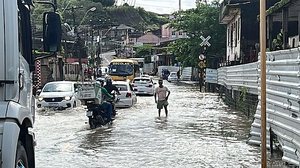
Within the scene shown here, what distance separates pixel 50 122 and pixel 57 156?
26.4ft

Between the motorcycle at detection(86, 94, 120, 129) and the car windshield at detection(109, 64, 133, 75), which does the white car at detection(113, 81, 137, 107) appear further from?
the car windshield at detection(109, 64, 133, 75)

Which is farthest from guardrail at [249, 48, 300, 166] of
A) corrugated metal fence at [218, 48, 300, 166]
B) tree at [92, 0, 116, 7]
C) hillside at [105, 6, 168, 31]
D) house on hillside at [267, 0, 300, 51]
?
hillside at [105, 6, 168, 31]

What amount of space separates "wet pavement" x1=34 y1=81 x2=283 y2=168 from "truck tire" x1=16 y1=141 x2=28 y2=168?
A: 497cm

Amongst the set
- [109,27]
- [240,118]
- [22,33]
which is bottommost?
[240,118]

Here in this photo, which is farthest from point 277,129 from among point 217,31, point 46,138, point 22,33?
point 217,31

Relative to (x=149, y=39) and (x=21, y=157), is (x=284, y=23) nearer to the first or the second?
(x=21, y=157)

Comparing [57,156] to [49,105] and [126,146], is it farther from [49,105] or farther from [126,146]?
[49,105]

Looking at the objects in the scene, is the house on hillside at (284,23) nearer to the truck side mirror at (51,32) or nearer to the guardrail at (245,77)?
the guardrail at (245,77)

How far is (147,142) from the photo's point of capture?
14.3 m

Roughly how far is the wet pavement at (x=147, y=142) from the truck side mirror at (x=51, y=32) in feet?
14.1

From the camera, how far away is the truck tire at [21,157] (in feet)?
18.3

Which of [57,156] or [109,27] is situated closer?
[57,156]

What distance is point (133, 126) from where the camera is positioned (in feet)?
59.6

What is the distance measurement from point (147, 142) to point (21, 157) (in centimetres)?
861
